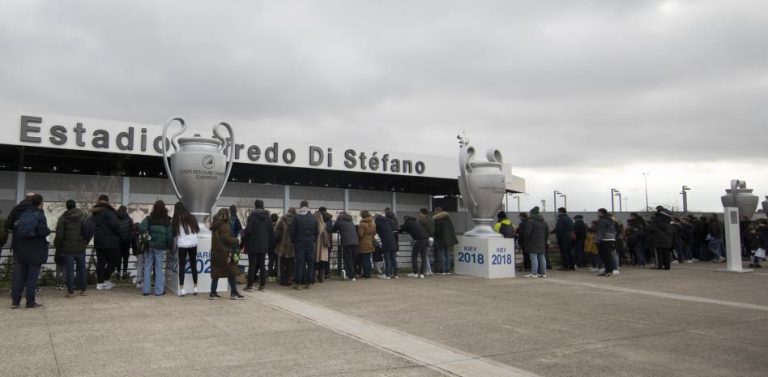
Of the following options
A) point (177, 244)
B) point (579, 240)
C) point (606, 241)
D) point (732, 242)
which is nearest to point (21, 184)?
point (177, 244)

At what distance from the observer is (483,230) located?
12992 millimetres

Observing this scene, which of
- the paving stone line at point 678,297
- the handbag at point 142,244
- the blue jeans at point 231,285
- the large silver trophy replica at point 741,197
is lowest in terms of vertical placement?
the paving stone line at point 678,297

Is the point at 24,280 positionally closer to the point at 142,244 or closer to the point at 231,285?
the point at 142,244

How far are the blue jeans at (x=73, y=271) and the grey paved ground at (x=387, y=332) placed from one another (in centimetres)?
33

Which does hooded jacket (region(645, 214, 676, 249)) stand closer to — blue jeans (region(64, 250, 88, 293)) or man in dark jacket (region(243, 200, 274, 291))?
man in dark jacket (region(243, 200, 274, 291))

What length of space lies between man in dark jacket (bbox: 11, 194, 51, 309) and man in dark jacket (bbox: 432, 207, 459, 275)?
7942mm

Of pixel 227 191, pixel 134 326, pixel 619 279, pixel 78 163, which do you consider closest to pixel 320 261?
pixel 134 326

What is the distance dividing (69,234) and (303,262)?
3.84m

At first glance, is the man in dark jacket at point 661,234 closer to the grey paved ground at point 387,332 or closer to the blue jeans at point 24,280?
the grey paved ground at point 387,332

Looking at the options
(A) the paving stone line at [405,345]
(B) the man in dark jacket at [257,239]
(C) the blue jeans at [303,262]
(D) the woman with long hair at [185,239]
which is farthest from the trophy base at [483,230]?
(D) the woman with long hair at [185,239]

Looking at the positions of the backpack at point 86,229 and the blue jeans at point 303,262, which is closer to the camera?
the backpack at point 86,229

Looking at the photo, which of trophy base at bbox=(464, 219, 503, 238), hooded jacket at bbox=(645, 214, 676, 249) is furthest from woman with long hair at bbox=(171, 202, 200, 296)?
hooded jacket at bbox=(645, 214, 676, 249)

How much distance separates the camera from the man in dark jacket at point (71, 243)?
27.4 feet

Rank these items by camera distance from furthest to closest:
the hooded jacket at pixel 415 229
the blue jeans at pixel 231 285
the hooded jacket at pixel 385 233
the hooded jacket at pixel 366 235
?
the hooded jacket at pixel 415 229
the hooded jacket at pixel 385 233
the hooded jacket at pixel 366 235
the blue jeans at pixel 231 285
